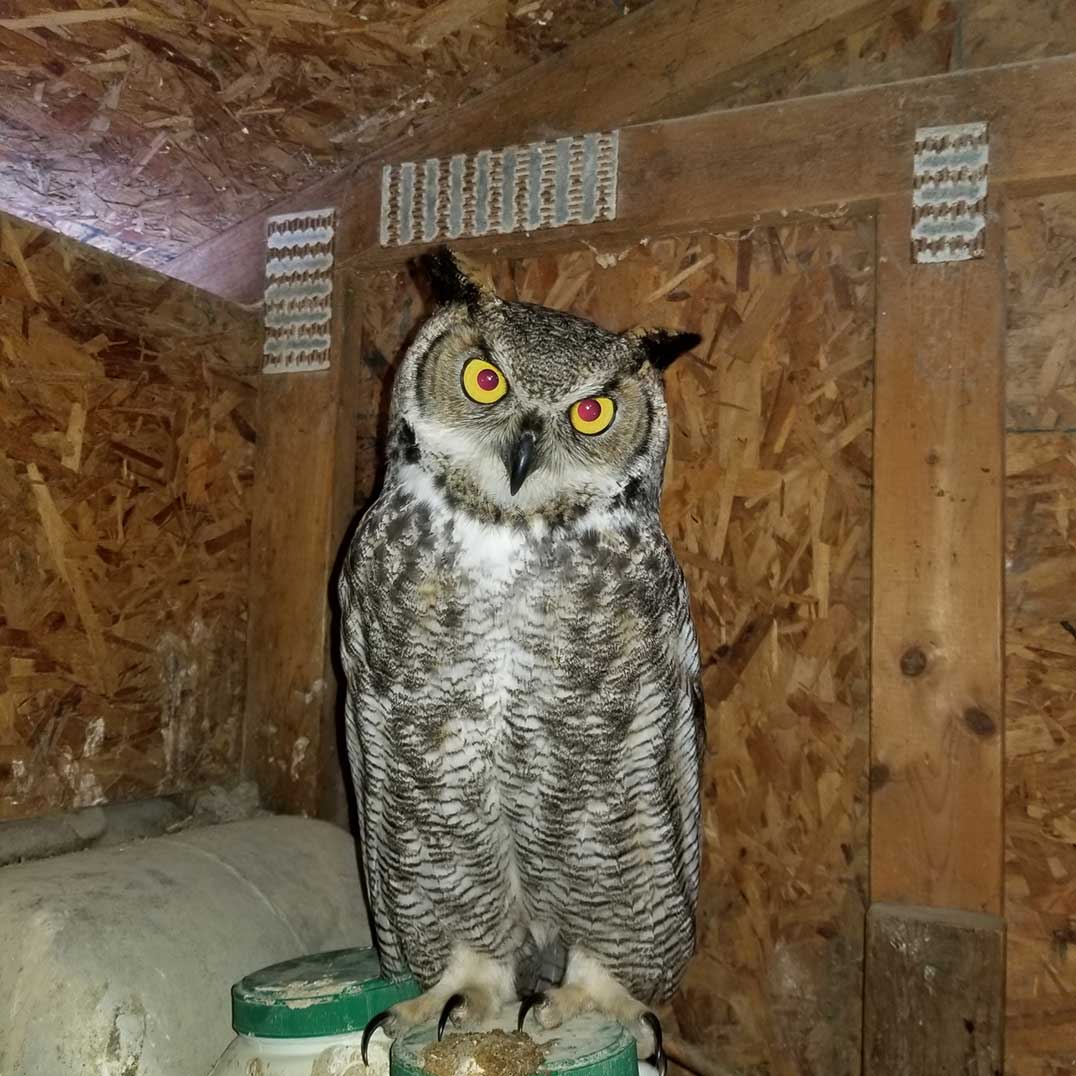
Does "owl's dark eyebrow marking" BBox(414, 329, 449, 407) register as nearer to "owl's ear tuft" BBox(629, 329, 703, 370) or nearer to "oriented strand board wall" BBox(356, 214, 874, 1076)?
"owl's ear tuft" BBox(629, 329, 703, 370)

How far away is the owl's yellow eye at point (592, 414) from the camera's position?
1.57 metres

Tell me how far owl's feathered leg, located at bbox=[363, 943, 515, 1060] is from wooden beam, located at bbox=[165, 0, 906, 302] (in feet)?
5.45

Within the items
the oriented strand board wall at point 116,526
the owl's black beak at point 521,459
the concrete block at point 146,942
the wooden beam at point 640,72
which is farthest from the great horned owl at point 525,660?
the wooden beam at point 640,72

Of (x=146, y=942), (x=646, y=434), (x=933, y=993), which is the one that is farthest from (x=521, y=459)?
(x=933, y=993)

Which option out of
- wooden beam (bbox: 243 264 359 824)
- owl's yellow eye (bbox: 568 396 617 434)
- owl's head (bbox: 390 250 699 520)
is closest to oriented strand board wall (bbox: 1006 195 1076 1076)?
owl's head (bbox: 390 250 699 520)

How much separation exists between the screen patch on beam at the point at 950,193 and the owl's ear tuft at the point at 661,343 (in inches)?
21.7

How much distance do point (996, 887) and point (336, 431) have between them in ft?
5.54

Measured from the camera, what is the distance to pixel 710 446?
2.09m

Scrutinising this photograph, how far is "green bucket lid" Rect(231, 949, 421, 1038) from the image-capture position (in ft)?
4.75

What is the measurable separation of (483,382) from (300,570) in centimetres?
92

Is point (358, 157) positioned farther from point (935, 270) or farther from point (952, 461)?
point (952, 461)

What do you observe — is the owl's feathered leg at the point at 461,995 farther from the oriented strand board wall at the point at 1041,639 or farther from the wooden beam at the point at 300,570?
the oriented strand board wall at the point at 1041,639

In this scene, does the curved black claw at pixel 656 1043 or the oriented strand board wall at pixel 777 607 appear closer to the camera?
the curved black claw at pixel 656 1043

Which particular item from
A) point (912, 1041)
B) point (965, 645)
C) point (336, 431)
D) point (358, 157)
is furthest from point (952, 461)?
point (358, 157)
